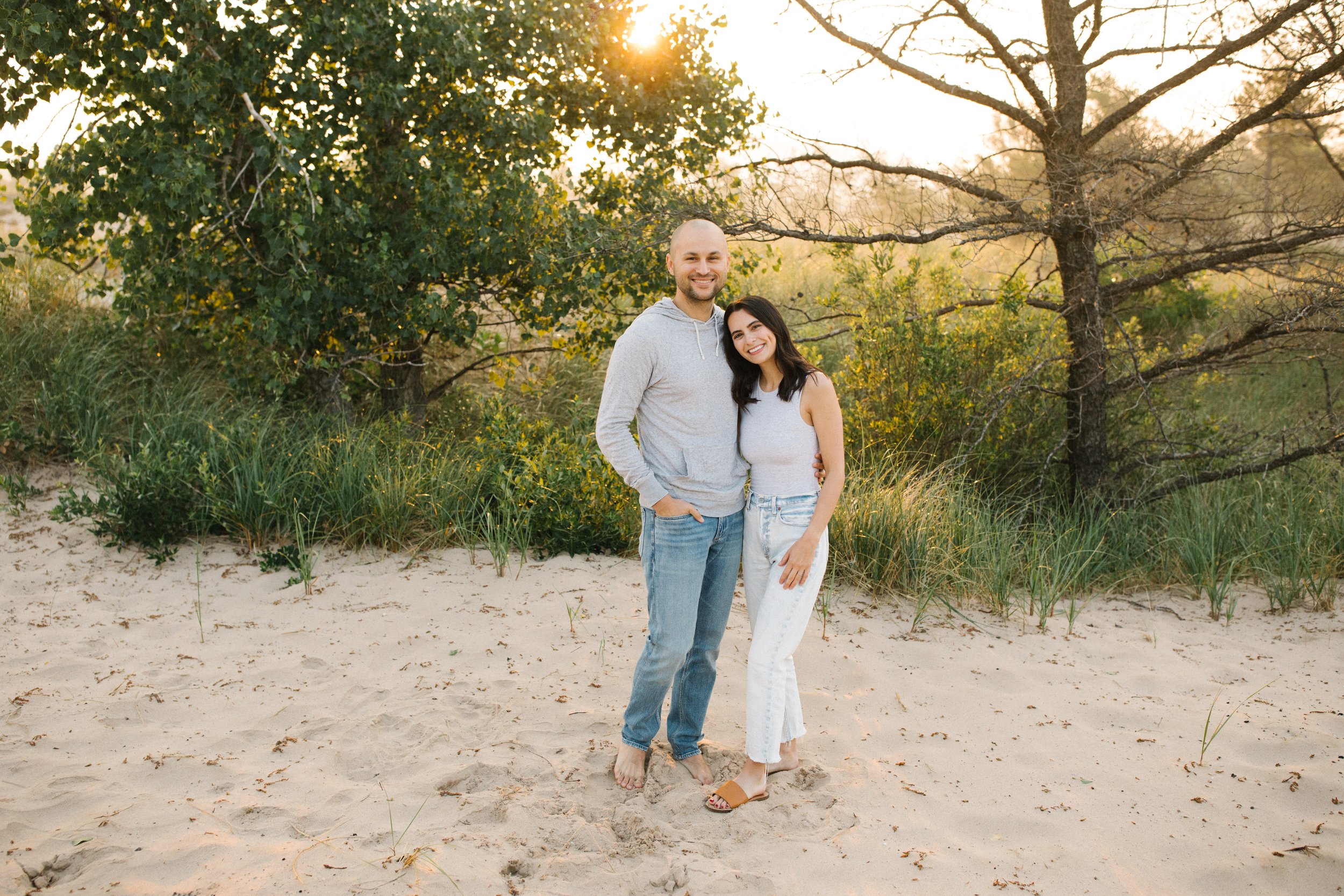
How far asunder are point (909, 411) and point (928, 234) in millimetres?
1345

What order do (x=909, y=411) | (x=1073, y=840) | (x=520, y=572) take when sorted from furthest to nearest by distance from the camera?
(x=909, y=411) < (x=520, y=572) < (x=1073, y=840)

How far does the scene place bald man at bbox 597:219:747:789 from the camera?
3072 mm

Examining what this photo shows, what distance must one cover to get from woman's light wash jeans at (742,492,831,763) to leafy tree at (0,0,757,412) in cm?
374

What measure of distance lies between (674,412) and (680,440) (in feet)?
0.33

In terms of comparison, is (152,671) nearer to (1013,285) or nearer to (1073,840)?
(1073,840)

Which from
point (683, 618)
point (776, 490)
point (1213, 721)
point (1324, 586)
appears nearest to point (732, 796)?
point (683, 618)

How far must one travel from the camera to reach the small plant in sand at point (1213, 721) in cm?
360

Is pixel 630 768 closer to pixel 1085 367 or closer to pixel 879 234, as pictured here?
pixel 879 234

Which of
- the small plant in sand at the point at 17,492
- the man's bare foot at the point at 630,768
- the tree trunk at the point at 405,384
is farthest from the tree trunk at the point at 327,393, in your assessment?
the man's bare foot at the point at 630,768

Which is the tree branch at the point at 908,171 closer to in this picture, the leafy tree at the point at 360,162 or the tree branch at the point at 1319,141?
the leafy tree at the point at 360,162

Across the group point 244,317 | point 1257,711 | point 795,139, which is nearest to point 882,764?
point 1257,711

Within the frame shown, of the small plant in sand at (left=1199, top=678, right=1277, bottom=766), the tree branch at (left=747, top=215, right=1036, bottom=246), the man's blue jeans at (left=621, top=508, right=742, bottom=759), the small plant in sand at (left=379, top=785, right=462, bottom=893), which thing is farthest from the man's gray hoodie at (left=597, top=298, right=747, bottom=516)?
the tree branch at (left=747, top=215, right=1036, bottom=246)

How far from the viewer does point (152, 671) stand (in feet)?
13.6

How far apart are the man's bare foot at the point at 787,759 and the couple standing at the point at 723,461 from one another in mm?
200
